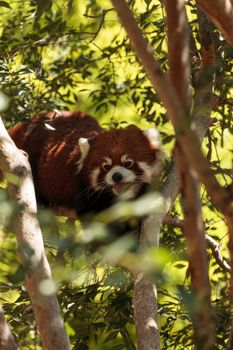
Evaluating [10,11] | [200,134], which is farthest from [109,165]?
[10,11]

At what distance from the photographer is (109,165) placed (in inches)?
157

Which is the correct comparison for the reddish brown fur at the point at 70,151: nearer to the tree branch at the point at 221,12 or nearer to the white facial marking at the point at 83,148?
the white facial marking at the point at 83,148

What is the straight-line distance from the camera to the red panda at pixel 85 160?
394 cm

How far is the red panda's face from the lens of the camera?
3967mm

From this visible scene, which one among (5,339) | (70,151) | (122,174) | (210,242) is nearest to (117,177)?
(122,174)

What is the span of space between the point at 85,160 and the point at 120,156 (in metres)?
0.20

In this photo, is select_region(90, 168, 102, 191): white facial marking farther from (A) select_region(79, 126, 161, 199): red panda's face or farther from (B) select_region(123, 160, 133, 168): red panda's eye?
(B) select_region(123, 160, 133, 168): red panda's eye

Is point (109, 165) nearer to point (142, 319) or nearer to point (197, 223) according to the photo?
point (142, 319)

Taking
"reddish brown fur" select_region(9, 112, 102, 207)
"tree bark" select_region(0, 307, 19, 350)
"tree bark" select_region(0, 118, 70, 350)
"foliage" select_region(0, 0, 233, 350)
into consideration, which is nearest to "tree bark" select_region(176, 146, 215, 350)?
"foliage" select_region(0, 0, 233, 350)

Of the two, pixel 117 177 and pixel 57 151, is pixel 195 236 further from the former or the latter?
pixel 57 151

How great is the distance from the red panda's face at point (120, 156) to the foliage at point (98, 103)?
0.17m

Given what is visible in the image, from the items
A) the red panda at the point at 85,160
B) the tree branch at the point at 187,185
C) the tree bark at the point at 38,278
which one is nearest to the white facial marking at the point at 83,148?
the red panda at the point at 85,160

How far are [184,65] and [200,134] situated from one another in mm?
1583

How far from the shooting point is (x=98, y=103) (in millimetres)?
4816
